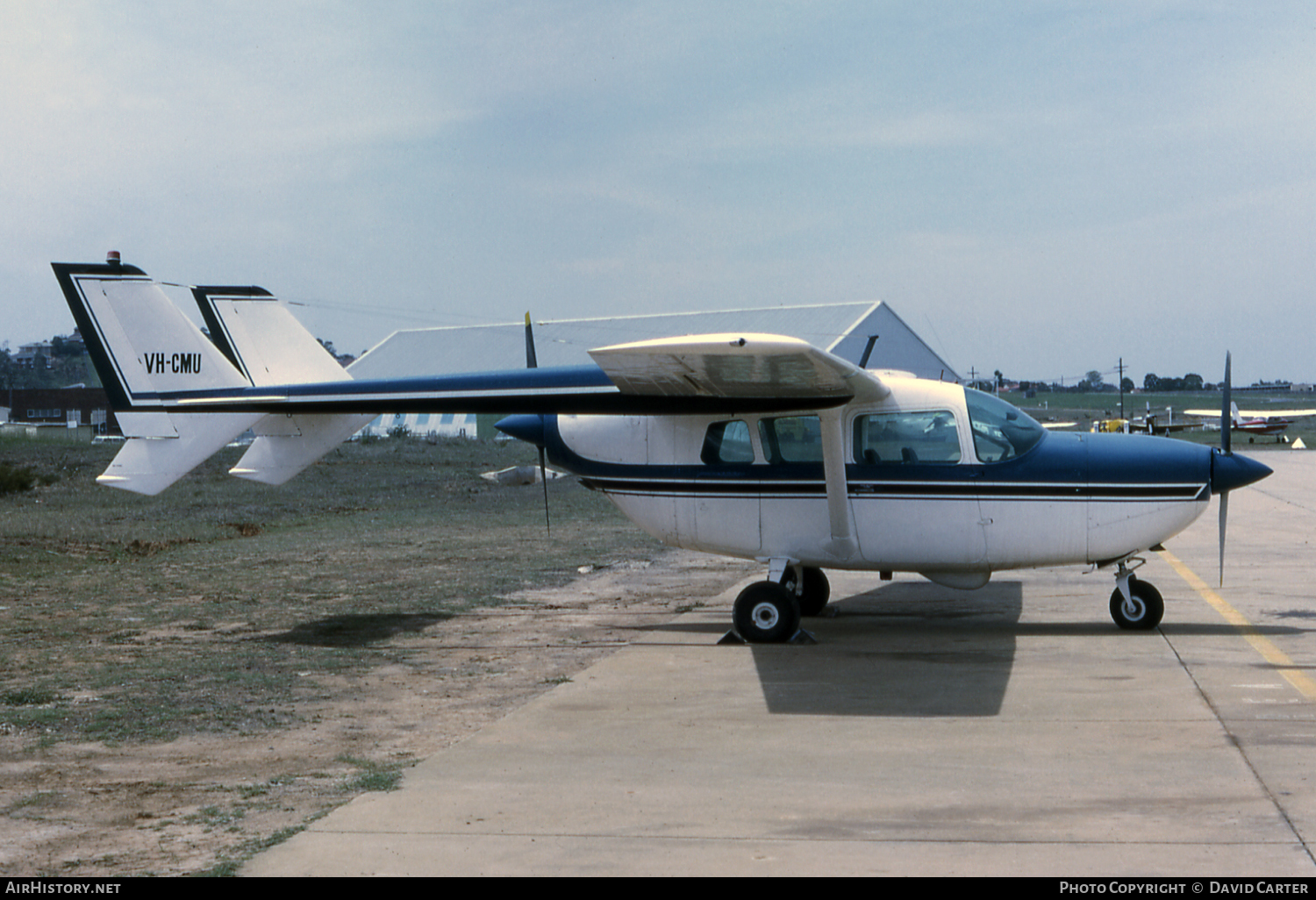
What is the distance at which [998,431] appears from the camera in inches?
404

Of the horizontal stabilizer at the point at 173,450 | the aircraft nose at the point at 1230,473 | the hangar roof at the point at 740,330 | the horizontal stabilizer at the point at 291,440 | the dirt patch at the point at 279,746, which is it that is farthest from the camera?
the hangar roof at the point at 740,330

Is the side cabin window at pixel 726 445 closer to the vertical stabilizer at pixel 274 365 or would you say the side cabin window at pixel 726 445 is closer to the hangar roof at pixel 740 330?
the vertical stabilizer at pixel 274 365

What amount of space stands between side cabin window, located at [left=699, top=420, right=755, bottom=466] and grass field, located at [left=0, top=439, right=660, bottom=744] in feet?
10.8

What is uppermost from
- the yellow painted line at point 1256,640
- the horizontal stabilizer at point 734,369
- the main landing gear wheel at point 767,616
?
the horizontal stabilizer at point 734,369

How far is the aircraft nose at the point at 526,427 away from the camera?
37.8 feet

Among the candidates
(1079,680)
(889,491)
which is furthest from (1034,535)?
(1079,680)

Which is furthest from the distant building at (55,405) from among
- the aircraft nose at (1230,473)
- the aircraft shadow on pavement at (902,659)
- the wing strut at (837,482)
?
the aircraft nose at (1230,473)

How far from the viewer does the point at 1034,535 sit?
10094 mm

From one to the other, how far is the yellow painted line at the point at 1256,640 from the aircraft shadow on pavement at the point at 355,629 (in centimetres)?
729

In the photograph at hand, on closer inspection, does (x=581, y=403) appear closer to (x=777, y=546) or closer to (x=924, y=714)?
(x=777, y=546)

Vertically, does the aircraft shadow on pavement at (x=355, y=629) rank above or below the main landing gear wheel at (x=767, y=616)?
below

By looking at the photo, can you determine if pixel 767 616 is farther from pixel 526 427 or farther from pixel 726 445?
pixel 526 427
